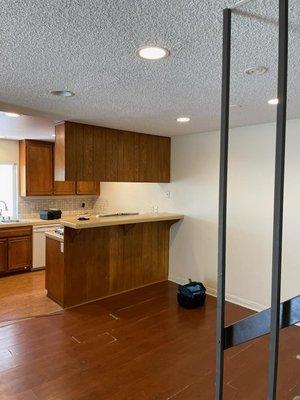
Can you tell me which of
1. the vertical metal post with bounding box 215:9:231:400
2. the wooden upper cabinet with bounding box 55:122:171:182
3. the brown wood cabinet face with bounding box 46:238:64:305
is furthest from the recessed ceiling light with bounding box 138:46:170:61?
the brown wood cabinet face with bounding box 46:238:64:305

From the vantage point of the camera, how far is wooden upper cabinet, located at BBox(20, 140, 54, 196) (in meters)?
5.50

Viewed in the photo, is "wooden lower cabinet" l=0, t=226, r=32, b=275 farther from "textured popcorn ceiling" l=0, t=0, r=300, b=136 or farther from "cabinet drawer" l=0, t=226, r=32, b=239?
"textured popcorn ceiling" l=0, t=0, r=300, b=136

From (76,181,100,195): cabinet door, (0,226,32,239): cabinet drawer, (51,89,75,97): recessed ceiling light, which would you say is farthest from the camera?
(76,181,100,195): cabinet door

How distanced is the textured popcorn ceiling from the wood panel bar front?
1.82 metres

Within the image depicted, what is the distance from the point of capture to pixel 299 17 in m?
1.39

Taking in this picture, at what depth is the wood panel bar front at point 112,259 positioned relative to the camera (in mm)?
3879

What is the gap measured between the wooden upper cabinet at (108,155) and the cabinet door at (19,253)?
204 centimetres

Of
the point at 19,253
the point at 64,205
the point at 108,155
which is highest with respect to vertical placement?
the point at 108,155

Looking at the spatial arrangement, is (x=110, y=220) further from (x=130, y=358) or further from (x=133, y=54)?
(x=133, y=54)

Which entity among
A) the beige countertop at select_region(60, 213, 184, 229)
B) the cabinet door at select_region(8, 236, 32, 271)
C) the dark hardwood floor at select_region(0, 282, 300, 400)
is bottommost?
the dark hardwood floor at select_region(0, 282, 300, 400)

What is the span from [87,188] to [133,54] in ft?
15.9

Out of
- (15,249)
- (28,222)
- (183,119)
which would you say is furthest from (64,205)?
(183,119)

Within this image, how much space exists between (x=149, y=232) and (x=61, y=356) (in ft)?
7.76

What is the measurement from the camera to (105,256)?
424 cm
